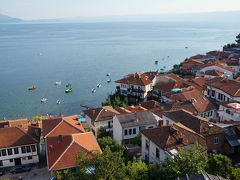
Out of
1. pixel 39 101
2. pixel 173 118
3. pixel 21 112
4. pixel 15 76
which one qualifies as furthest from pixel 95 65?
pixel 173 118

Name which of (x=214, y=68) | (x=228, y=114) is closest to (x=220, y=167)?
(x=228, y=114)

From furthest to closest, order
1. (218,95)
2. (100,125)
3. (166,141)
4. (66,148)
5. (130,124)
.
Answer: (218,95) → (100,125) → (130,124) → (66,148) → (166,141)

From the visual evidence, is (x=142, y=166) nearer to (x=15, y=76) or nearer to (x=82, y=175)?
A: (x=82, y=175)

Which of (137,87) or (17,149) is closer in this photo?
(17,149)

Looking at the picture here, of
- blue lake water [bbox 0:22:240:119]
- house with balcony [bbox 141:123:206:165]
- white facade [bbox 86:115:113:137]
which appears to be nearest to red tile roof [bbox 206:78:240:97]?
house with balcony [bbox 141:123:206:165]

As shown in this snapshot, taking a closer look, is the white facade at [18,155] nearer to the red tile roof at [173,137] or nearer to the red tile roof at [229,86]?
→ the red tile roof at [173,137]

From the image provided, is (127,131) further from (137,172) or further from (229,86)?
(229,86)

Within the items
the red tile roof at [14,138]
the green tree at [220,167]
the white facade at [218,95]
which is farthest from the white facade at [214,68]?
the red tile roof at [14,138]
